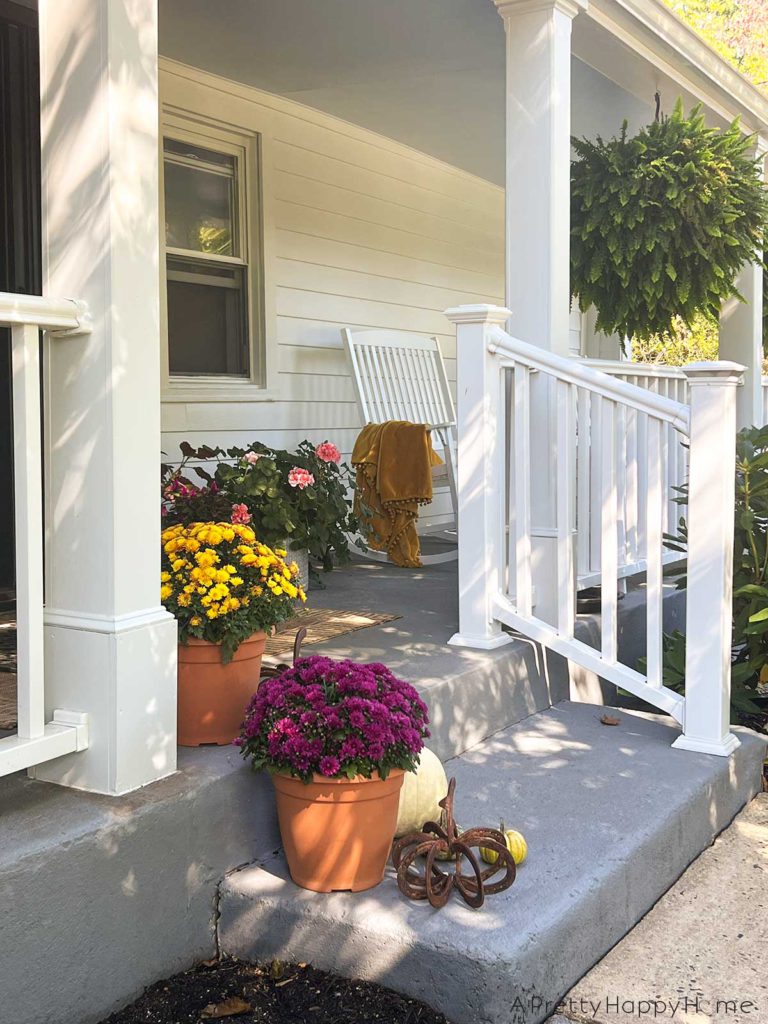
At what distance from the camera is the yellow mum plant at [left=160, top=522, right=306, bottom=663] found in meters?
2.40

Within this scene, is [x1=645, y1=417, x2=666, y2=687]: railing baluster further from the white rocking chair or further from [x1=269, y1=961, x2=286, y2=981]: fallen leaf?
the white rocking chair

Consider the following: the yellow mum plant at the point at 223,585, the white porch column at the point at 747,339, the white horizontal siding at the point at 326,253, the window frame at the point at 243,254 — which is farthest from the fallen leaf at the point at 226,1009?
the white porch column at the point at 747,339

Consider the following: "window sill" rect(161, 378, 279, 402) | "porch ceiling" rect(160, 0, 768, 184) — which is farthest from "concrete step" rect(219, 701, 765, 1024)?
"porch ceiling" rect(160, 0, 768, 184)

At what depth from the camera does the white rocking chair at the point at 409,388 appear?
5.53m

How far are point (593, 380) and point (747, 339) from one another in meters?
3.34

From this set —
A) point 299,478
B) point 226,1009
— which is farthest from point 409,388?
point 226,1009

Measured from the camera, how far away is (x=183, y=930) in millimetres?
2162

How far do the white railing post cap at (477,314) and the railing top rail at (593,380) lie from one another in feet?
0.11

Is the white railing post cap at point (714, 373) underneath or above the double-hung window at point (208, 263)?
underneath

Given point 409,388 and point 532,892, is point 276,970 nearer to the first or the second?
point 532,892

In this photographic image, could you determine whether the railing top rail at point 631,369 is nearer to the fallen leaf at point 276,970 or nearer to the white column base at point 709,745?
the white column base at point 709,745

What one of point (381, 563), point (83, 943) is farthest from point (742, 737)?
point (381, 563)

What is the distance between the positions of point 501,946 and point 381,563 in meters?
3.43

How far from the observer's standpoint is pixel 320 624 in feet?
12.1
